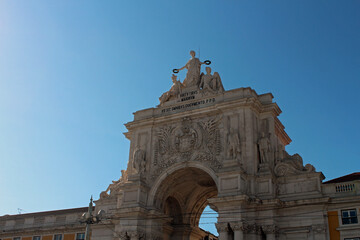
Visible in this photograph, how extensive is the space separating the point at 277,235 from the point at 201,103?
11.9 m

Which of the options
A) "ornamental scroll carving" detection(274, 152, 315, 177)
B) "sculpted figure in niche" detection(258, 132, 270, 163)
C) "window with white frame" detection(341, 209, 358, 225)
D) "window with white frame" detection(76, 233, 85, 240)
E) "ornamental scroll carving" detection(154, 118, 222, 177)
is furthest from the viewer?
"window with white frame" detection(76, 233, 85, 240)

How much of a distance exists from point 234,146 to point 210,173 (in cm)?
270

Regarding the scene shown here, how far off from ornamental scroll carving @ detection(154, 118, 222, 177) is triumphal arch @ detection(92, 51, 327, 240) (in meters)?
0.08

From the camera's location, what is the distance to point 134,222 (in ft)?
110

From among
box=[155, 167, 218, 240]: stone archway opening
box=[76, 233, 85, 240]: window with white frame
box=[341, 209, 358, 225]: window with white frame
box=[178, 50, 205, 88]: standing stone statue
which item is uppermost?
box=[178, 50, 205, 88]: standing stone statue

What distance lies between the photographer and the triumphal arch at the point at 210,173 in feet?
98.3

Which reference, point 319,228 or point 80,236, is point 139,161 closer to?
point 80,236

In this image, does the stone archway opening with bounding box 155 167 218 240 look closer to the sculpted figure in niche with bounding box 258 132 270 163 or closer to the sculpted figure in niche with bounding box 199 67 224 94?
the sculpted figure in niche with bounding box 258 132 270 163

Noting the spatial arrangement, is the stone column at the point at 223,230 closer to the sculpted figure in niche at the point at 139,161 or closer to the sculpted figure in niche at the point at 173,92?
the sculpted figure in niche at the point at 139,161

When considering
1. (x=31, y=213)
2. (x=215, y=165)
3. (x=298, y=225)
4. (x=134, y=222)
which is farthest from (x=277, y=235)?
(x=31, y=213)

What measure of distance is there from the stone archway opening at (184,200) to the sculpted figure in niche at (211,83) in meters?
6.78

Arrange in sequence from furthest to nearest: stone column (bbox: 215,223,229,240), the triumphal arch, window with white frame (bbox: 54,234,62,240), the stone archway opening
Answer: window with white frame (bbox: 54,234,62,240)
the stone archway opening
the triumphal arch
stone column (bbox: 215,223,229,240)

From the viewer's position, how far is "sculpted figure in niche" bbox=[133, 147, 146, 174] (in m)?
35.6

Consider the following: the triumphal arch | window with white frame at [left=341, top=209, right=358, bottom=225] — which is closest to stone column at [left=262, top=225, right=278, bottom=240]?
the triumphal arch
